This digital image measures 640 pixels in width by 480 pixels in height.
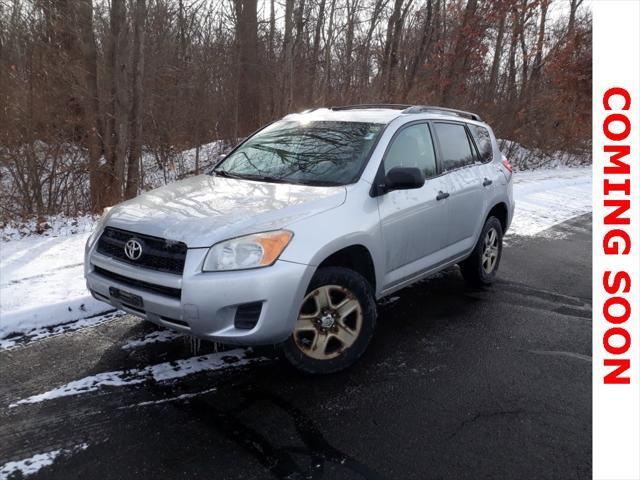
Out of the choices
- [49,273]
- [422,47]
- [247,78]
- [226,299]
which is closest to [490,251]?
[226,299]

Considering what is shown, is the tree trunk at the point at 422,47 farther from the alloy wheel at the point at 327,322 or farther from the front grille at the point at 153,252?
the front grille at the point at 153,252

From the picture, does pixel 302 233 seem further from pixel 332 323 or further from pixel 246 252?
pixel 332 323

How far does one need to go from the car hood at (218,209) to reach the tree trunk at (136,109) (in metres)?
6.33

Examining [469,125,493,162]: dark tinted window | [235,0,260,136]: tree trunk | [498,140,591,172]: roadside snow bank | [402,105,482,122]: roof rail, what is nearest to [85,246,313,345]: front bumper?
[402,105,482,122]: roof rail

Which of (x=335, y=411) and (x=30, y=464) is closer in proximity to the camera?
(x=30, y=464)

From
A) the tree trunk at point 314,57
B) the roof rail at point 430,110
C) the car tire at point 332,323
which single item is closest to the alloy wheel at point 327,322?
the car tire at point 332,323

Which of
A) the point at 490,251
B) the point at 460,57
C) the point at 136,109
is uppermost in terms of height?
the point at 460,57

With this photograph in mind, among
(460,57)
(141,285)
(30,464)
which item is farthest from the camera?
(460,57)

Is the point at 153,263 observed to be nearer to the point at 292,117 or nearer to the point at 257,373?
the point at 257,373

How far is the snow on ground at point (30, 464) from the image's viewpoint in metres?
2.45

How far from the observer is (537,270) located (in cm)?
631

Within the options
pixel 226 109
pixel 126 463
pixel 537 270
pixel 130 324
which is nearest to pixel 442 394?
pixel 126 463

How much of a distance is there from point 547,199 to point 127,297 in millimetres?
10903

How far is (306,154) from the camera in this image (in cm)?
412
